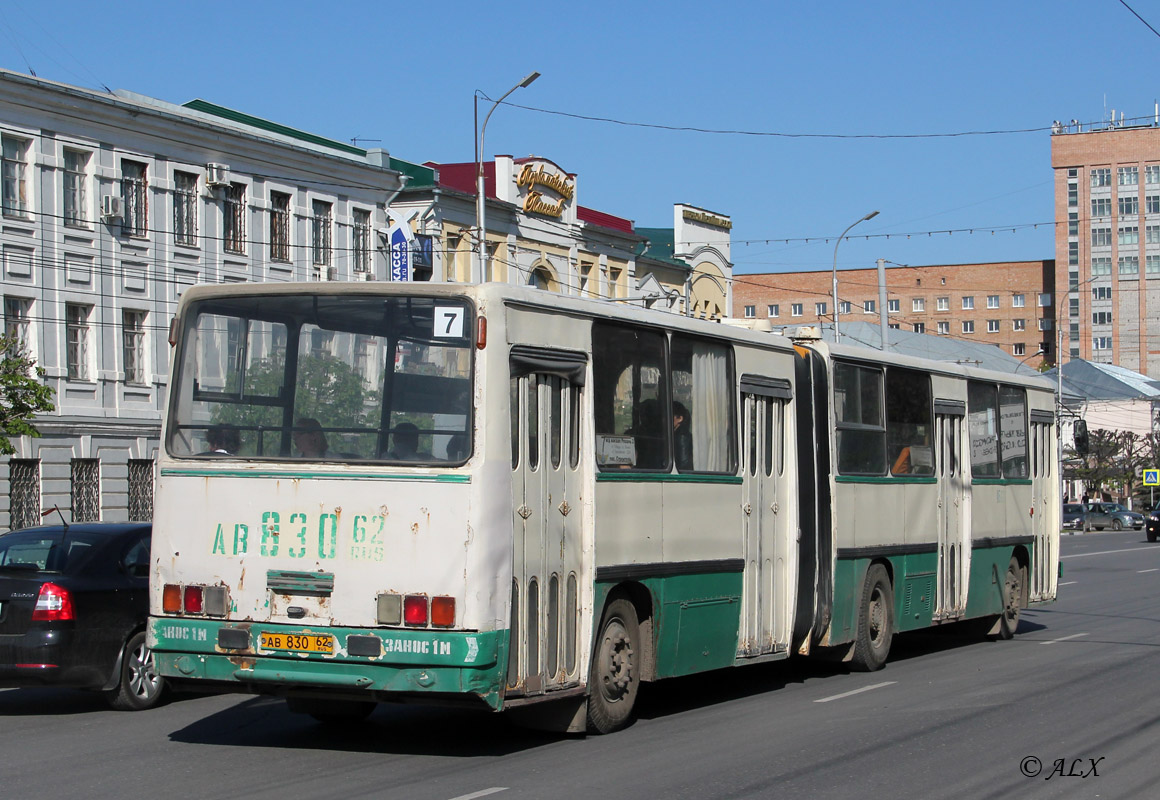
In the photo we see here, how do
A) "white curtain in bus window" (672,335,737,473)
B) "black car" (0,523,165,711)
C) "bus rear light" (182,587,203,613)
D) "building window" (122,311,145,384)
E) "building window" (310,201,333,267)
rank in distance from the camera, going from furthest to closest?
"building window" (310,201,333,267), "building window" (122,311,145,384), "white curtain in bus window" (672,335,737,473), "black car" (0,523,165,711), "bus rear light" (182,587,203,613)

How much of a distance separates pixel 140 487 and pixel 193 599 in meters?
26.6

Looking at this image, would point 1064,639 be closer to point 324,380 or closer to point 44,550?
point 324,380

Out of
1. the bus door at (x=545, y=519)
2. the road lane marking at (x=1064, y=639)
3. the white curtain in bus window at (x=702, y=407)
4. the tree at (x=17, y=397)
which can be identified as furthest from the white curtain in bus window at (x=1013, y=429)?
the tree at (x=17, y=397)

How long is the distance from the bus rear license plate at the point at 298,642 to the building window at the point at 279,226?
29533mm

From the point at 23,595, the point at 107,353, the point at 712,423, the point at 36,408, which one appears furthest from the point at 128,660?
the point at 107,353

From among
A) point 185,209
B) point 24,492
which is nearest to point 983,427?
point 24,492

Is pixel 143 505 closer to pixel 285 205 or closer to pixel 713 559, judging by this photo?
pixel 285 205

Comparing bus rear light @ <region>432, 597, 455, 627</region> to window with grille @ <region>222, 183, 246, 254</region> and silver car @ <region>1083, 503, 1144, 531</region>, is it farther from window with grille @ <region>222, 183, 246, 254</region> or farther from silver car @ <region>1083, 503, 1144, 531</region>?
silver car @ <region>1083, 503, 1144, 531</region>

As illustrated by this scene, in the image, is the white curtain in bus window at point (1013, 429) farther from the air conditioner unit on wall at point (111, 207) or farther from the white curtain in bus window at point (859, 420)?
the air conditioner unit on wall at point (111, 207)

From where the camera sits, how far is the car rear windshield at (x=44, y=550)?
1131 cm

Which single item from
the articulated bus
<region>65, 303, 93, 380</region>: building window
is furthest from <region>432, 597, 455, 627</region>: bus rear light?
<region>65, 303, 93, 380</region>: building window

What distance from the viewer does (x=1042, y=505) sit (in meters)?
19.0

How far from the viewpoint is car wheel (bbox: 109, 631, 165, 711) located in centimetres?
1159
